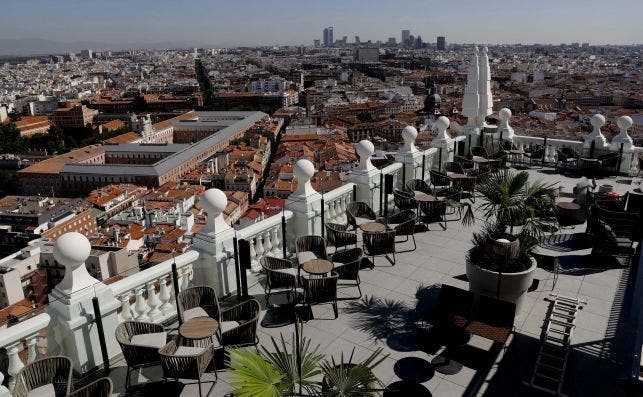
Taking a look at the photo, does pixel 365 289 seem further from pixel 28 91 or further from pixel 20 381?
pixel 28 91

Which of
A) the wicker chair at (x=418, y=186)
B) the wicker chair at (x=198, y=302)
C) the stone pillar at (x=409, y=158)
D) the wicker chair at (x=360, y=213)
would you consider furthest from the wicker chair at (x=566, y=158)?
the wicker chair at (x=198, y=302)

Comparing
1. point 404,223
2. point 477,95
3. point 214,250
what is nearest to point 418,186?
point 404,223

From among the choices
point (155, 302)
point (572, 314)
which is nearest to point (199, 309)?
point (155, 302)

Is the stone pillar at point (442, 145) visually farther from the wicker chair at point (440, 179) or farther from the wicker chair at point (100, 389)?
the wicker chair at point (100, 389)

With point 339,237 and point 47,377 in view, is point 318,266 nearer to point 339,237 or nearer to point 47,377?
point 339,237

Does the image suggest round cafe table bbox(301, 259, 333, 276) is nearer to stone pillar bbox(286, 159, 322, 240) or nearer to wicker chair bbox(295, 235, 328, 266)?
wicker chair bbox(295, 235, 328, 266)

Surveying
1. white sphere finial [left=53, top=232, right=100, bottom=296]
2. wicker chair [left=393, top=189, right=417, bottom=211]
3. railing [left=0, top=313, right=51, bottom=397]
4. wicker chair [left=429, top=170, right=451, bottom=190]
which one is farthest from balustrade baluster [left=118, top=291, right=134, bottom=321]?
wicker chair [left=429, top=170, right=451, bottom=190]
